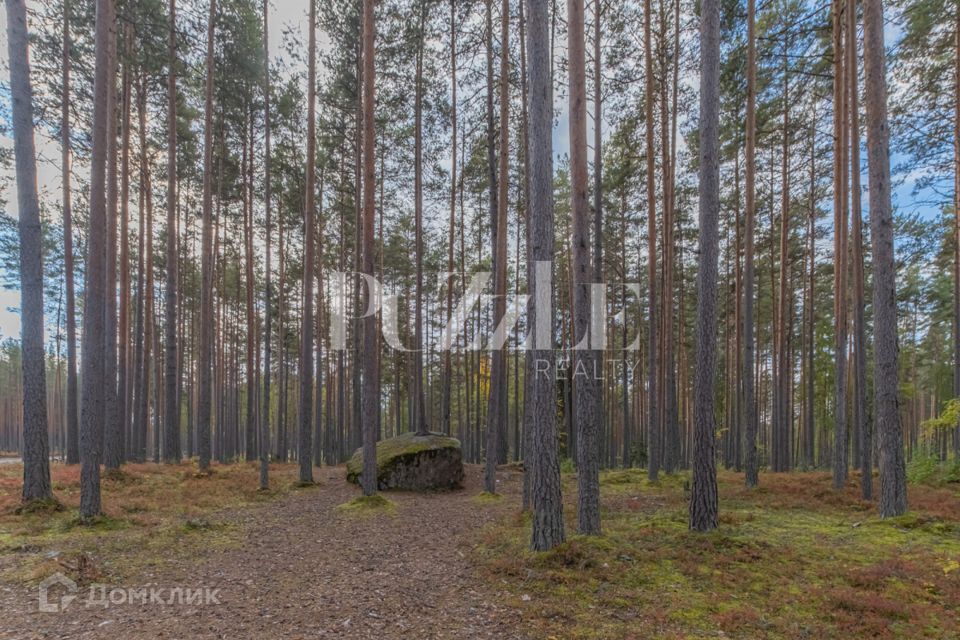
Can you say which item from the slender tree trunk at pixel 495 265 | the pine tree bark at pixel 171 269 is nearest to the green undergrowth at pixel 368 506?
the slender tree trunk at pixel 495 265

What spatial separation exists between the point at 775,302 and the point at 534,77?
50.2 feet

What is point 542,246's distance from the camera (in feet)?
17.1

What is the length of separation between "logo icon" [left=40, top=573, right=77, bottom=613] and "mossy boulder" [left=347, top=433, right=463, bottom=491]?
7615 millimetres

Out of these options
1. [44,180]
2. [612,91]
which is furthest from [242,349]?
[612,91]

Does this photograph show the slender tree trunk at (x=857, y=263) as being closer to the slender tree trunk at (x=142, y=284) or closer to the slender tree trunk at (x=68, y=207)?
the slender tree trunk at (x=68, y=207)

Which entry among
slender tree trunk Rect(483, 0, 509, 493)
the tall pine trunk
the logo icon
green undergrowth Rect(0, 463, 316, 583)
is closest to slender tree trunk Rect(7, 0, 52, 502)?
green undergrowth Rect(0, 463, 316, 583)

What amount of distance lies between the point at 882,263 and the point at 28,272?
13952 millimetres

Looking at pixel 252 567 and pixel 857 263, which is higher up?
pixel 857 263

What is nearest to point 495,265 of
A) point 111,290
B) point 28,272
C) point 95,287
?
point 95,287

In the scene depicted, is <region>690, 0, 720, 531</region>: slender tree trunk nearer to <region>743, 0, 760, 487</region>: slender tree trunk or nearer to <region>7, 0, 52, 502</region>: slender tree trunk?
<region>743, 0, 760, 487</region>: slender tree trunk

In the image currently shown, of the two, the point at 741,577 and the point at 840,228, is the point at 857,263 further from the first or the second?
the point at 741,577

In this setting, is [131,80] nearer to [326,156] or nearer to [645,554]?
[326,156]

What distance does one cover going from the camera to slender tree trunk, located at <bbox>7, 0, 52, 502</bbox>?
7.01 m

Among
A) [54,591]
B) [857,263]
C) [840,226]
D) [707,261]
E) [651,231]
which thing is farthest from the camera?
[651,231]
